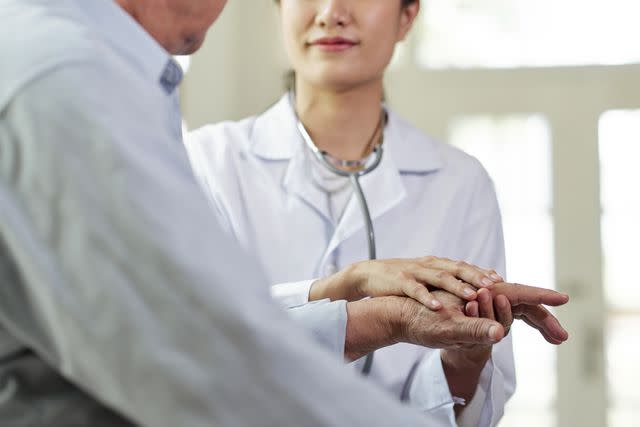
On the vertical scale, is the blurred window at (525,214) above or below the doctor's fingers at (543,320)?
below

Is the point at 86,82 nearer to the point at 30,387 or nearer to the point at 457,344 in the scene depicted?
the point at 30,387

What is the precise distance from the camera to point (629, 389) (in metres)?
3.50

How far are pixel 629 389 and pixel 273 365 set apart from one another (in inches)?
130

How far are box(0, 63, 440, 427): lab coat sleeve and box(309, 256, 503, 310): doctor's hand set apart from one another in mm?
566

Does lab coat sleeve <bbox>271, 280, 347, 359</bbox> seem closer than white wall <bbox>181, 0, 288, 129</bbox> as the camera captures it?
Yes

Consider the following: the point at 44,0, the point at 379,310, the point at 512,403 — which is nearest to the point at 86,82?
the point at 44,0

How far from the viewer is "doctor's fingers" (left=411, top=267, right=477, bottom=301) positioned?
1100 mm

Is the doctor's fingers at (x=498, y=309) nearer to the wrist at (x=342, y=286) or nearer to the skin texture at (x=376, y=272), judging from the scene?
the skin texture at (x=376, y=272)

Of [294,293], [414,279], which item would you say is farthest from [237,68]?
[414,279]

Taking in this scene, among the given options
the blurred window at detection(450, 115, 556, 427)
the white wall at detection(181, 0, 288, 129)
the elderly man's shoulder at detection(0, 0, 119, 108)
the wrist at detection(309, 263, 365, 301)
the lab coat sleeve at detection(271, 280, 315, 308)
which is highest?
the elderly man's shoulder at detection(0, 0, 119, 108)

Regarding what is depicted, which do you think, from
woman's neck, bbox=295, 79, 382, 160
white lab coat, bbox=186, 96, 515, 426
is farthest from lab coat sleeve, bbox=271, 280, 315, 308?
woman's neck, bbox=295, 79, 382, 160

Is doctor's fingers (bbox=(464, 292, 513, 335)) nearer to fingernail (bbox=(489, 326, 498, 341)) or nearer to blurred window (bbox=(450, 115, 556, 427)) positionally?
fingernail (bbox=(489, 326, 498, 341))

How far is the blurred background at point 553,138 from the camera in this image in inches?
138

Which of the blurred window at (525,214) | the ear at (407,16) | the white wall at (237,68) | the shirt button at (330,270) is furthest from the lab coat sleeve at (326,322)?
the white wall at (237,68)
